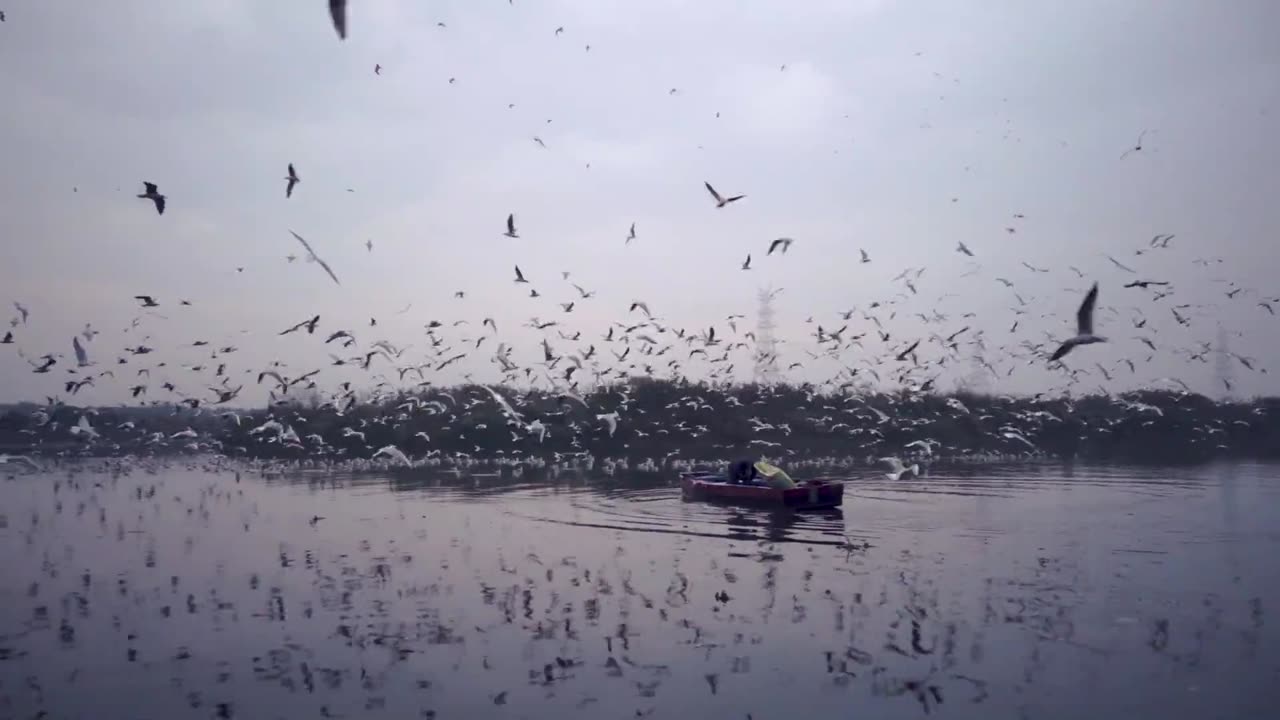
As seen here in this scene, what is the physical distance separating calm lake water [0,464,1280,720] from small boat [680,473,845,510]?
1313mm

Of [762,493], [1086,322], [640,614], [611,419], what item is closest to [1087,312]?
[1086,322]

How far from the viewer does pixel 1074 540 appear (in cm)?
2133

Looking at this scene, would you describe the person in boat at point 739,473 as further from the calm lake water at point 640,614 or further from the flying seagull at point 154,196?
the flying seagull at point 154,196

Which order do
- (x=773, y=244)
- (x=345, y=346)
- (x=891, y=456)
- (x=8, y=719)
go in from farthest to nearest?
(x=891, y=456) → (x=345, y=346) → (x=773, y=244) → (x=8, y=719)

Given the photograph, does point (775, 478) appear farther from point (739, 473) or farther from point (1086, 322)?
point (1086, 322)

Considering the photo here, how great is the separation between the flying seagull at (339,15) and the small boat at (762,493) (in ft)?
69.3

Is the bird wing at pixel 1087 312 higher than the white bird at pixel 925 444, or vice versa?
the bird wing at pixel 1087 312

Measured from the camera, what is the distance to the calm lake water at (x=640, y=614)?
10.3 metres

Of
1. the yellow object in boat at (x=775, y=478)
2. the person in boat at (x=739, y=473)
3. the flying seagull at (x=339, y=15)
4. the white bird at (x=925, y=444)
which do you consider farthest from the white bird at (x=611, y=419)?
the flying seagull at (x=339, y=15)

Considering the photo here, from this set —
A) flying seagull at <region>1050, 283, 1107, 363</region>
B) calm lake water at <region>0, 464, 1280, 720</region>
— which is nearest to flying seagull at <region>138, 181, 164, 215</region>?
calm lake water at <region>0, 464, 1280, 720</region>

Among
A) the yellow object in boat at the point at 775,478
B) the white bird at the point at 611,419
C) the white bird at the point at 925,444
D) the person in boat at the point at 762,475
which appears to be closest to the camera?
the yellow object in boat at the point at 775,478

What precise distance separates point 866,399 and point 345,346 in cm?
3816

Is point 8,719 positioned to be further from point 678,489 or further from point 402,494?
point 678,489

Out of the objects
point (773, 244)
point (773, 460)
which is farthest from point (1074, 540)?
point (773, 460)
